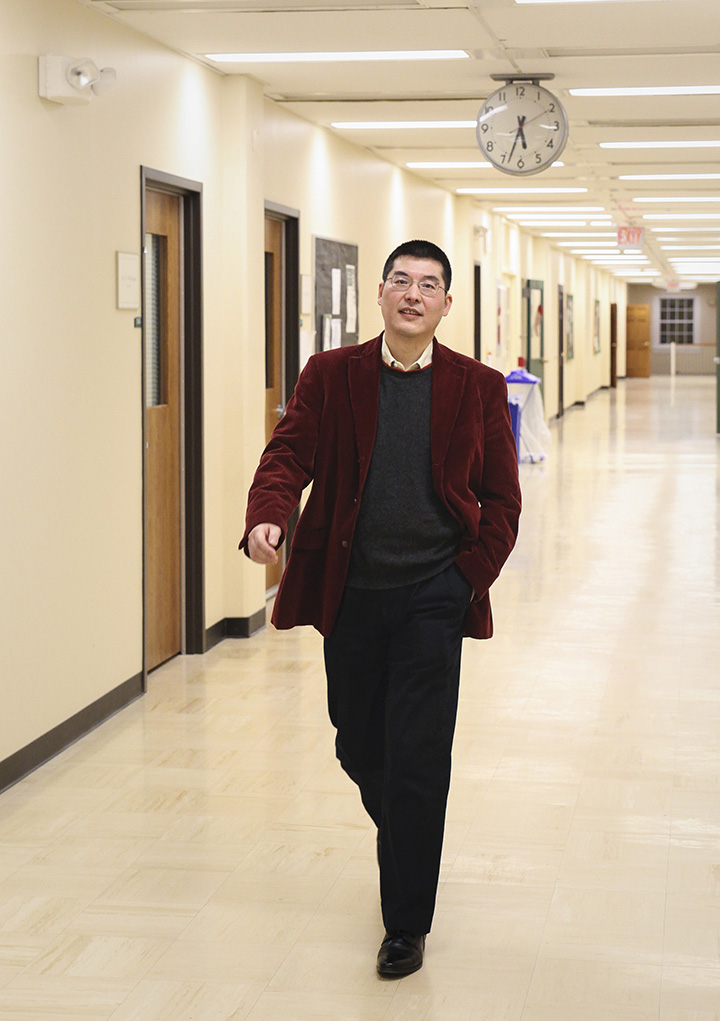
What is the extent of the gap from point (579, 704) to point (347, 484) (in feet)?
9.06

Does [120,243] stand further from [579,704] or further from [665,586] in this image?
[665,586]

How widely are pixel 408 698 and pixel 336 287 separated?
6.11 metres

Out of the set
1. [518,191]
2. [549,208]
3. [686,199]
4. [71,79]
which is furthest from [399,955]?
[549,208]

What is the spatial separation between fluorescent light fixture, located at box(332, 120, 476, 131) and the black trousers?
18.9ft

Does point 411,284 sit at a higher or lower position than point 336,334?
lower

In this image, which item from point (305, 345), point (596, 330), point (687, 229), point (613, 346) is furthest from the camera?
point (613, 346)

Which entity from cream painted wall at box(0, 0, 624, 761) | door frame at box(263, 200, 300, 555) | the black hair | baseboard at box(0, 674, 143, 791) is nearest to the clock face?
cream painted wall at box(0, 0, 624, 761)

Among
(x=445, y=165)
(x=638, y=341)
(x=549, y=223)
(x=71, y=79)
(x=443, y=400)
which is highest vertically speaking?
(x=549, y=223)

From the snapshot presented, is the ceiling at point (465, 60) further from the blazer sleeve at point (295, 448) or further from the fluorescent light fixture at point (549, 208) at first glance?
the fluorescent light fixture at point (549, 208)

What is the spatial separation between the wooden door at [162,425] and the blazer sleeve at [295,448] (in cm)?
285

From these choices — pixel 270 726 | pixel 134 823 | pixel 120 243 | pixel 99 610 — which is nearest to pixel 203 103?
pixel 120 243

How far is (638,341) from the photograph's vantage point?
1594 inches

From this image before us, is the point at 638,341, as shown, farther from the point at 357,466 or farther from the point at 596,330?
the point at 357,466

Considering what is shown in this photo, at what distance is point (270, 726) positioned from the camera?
536 centimetres
